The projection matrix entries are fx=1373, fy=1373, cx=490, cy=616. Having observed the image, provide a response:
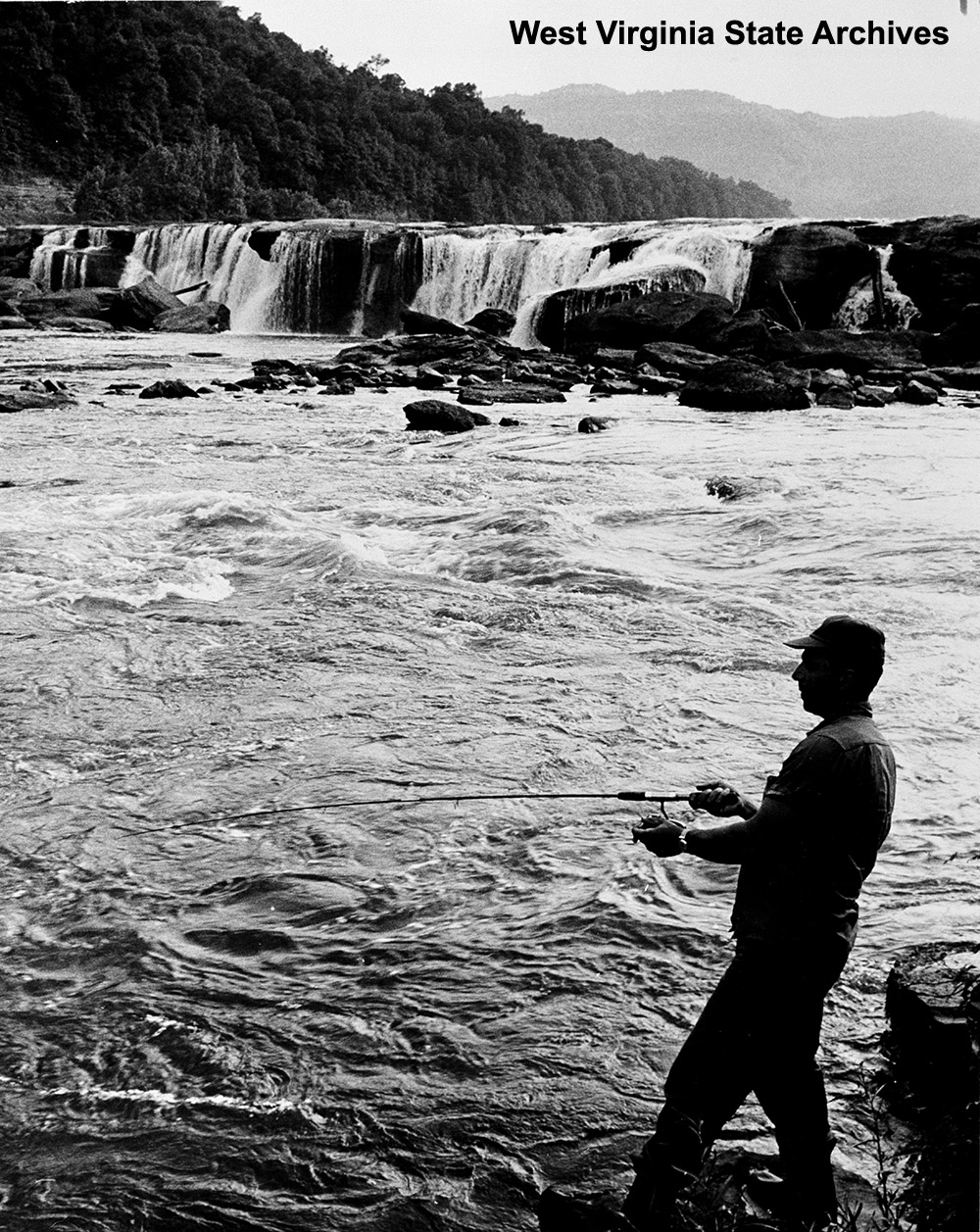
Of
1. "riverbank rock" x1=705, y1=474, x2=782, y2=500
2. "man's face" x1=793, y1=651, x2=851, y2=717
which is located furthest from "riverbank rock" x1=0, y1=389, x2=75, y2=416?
"man's face" x1=793, y1=651, x2=851, y2=717

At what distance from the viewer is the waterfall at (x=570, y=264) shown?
118 feet

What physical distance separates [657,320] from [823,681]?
1169 inches

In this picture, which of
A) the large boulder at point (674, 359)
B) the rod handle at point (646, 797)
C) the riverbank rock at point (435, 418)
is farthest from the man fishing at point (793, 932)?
the large boulder at point (674, 359)

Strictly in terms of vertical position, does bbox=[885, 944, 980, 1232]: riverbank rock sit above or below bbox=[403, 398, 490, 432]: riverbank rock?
below

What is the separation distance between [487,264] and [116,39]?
51265 millimetres

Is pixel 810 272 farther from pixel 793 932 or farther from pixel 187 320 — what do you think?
pixel 793 932

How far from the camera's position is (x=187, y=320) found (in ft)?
142

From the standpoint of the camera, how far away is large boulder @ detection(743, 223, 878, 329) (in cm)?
3369

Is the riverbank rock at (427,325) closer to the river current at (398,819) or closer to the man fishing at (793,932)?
the river current at (398,819)

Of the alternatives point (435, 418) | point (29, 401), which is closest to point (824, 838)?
point (435, 418)

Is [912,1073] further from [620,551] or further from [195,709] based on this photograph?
[620,551]

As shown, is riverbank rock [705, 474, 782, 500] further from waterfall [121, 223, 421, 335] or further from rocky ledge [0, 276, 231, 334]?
rocky ledge [0, 276, 231, 334]

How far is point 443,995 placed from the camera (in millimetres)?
5391

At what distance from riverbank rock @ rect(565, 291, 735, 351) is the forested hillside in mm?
43204
